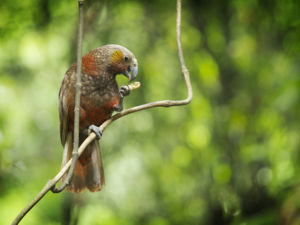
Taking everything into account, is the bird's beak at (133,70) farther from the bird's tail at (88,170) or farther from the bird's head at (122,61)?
the bird's tail at (88,170)

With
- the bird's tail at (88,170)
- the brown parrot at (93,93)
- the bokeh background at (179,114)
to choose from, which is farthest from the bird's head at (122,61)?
the bokeh background at (179,114)

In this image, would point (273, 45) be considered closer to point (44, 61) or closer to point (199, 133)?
point (199, 133)

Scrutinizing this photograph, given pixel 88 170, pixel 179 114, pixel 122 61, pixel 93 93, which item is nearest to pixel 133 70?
pixel 122 61

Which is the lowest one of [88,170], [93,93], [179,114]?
[88,170]

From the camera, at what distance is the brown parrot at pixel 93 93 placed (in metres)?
1.94

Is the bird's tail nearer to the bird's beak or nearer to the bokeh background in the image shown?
the bird's beak

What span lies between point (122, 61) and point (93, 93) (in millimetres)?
235

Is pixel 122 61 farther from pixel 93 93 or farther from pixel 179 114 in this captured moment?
pixel 179 114

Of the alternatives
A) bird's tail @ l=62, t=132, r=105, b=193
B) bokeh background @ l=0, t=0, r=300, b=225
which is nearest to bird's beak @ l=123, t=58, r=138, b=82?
bird's tail @ l=62, t=132, r=105, b=193

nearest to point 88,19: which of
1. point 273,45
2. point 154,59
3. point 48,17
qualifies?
point 48,17

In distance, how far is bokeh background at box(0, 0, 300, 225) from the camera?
3.73 meters

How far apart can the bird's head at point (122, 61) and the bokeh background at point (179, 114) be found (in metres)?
1.58

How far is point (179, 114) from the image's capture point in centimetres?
427

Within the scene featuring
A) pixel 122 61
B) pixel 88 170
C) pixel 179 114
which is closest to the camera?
pixel 122 61
